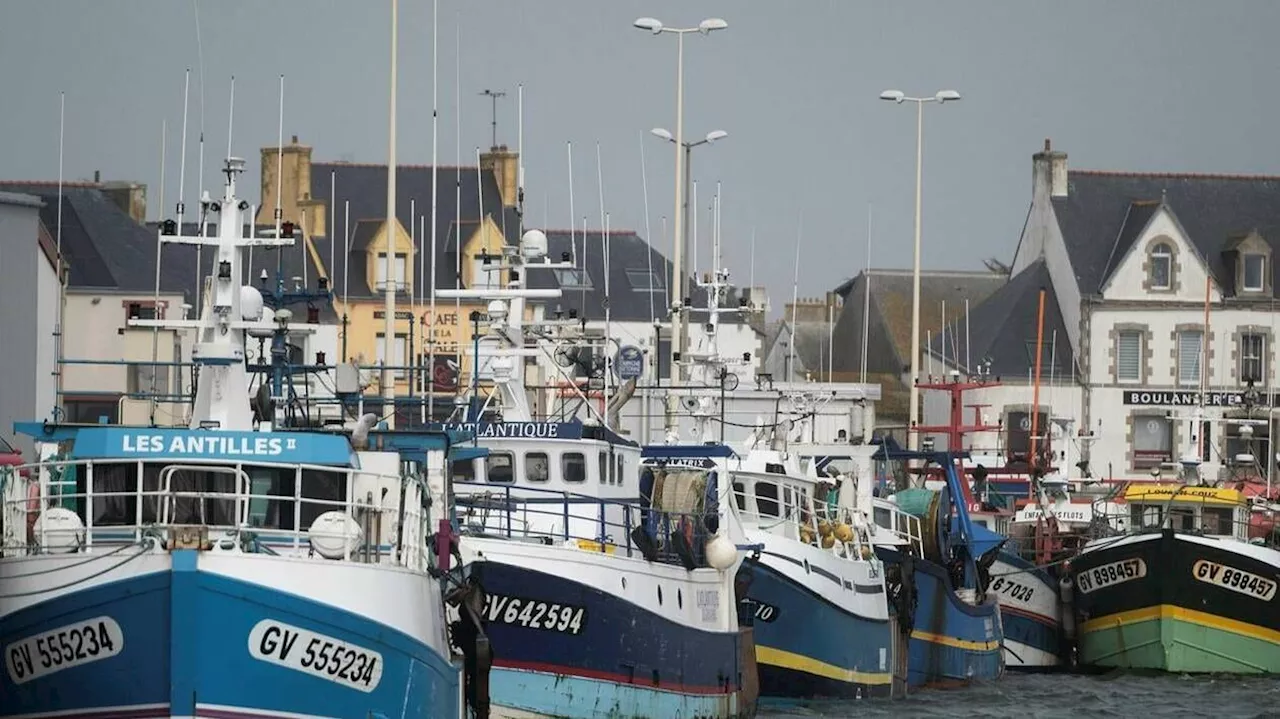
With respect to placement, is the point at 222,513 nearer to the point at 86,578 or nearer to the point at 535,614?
the point at 86,578

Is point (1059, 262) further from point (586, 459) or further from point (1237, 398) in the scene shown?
point (586, 459)

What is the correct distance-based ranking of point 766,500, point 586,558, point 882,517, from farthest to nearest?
point 882,517 → point 766,500 → point 586,558

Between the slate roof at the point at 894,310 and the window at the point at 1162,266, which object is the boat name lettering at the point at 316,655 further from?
the slate roof at the point at 894,310

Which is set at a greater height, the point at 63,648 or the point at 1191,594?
the point at 63,648

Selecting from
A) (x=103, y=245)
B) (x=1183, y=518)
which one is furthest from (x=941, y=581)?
(x=103, y=245)

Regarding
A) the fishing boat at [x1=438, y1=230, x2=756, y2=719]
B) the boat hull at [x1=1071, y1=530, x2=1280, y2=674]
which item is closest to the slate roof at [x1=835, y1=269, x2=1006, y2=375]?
the boat hull at [x1=1071, y1=530, x2=1280, y2=674]

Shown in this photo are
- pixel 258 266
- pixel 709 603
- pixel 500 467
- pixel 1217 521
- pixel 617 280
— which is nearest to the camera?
pixel 709 603

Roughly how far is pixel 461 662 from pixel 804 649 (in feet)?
34.5

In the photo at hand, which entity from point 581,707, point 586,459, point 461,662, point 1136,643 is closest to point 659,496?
point 586,459

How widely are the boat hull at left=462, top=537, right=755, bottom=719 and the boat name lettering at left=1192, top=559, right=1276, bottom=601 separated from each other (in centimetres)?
1512

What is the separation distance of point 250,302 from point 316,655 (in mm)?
5488

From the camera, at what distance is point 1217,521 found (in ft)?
142

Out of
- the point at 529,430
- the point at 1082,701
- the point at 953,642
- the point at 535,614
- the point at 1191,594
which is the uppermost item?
the point at 529,430

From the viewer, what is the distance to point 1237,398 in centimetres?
6925
